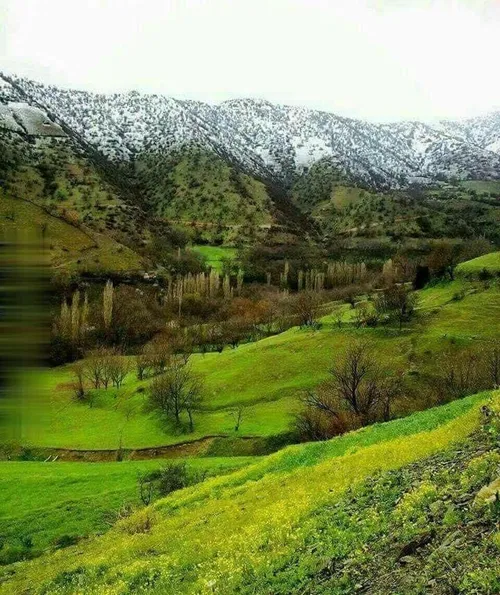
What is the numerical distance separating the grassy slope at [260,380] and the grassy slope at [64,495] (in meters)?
17.3

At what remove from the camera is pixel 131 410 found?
92188 mm

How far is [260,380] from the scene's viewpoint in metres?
97.7

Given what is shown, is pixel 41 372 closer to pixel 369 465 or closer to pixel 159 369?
pixel 369 465

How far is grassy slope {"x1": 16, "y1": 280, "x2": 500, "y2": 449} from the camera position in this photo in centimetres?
8081

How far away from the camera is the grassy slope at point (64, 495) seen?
42.7 metres

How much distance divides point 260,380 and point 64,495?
165 ft

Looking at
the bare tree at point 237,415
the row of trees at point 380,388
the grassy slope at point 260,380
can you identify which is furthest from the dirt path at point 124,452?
the row of trees at point 380,388

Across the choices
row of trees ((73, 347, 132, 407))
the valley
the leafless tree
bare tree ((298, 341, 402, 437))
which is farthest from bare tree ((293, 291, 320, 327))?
bare tree ((298, 341, 402, 437))

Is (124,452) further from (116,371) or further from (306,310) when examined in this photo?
(306,310)

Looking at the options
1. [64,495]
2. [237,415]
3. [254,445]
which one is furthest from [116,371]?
[64,495]

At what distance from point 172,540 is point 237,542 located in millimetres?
5792

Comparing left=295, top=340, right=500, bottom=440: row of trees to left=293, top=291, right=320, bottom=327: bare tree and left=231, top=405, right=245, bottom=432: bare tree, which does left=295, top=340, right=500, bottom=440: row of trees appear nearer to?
left=231, top=405, right=245, bottom=432: bare tree

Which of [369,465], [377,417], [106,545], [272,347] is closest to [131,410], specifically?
[272,347]

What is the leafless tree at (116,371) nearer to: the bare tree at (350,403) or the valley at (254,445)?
the valley at (254,445)
